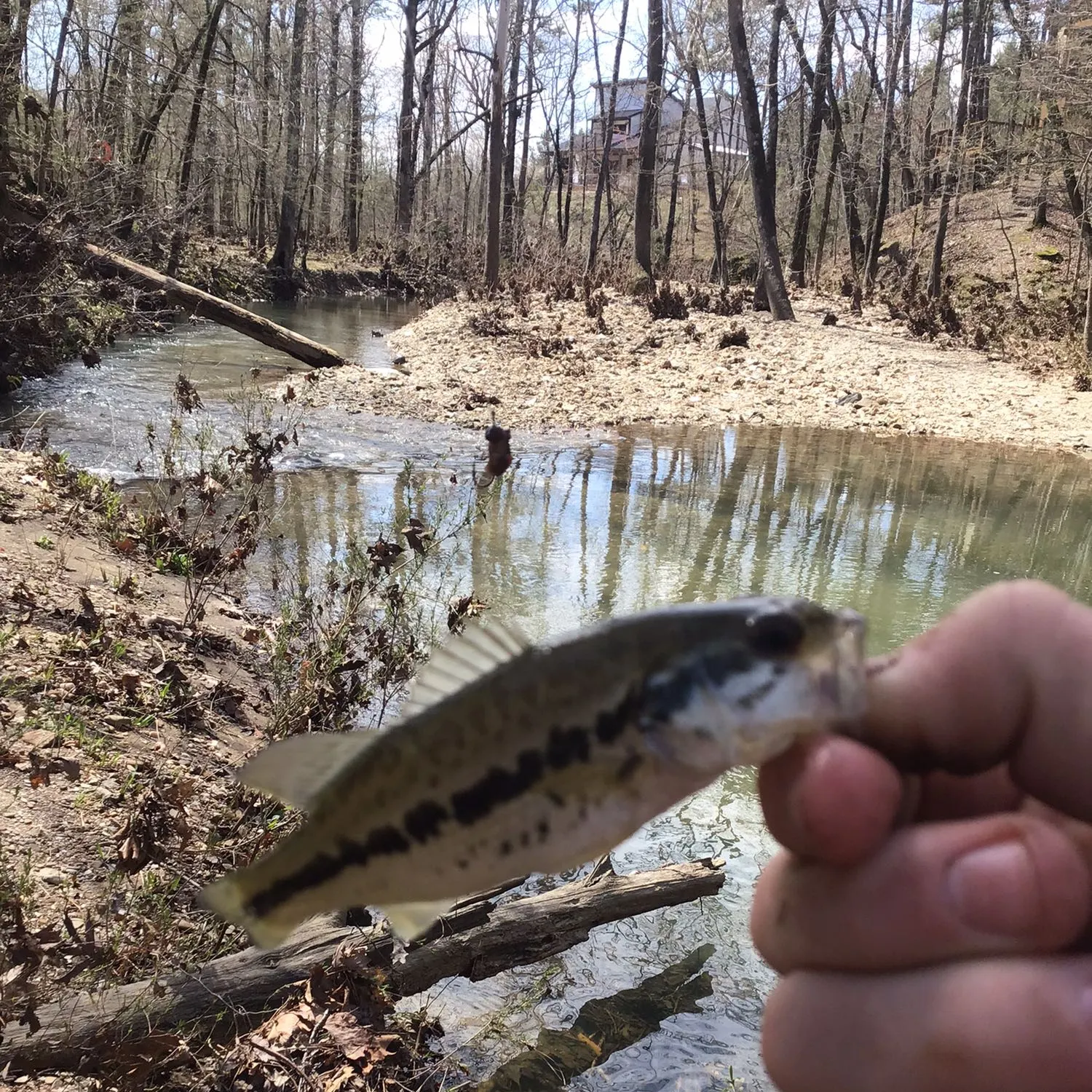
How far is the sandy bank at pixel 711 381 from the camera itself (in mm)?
14680

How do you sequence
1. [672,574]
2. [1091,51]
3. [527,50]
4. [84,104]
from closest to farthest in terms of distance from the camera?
[672,574], [1091,51], [84,104], [527,50]

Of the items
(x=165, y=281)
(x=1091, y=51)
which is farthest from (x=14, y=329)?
(x=1091, y=51)

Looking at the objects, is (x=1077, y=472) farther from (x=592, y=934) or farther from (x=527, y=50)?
(x=527, y=50)

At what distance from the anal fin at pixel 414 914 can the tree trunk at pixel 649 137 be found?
85.1 ft

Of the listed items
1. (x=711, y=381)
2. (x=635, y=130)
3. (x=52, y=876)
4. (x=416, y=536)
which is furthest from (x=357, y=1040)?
(x=635, y=130)

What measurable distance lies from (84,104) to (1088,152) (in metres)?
24.1

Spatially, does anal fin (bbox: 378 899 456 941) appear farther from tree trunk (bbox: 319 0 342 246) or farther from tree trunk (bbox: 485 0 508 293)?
tree trunk (bbox: 319 0 342 246)

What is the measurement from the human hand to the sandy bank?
1261 centimetres

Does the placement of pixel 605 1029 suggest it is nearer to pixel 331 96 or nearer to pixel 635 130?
pixel 331 96

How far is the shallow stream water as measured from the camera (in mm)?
3594

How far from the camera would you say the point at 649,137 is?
27.2 metres

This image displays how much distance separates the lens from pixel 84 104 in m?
24.2

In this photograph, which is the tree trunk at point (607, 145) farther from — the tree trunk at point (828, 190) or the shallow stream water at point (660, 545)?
the shallow stream water at point (660, 545)

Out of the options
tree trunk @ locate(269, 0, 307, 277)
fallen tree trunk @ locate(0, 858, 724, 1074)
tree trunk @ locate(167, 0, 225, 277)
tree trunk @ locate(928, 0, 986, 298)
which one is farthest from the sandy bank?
tree trunk @ locate(269, 0, 307, 277)
